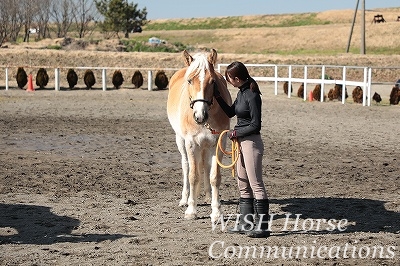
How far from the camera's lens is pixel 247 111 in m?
7.73

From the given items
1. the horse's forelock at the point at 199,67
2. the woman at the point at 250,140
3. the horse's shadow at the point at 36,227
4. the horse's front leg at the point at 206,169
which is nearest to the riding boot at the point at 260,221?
the woman at the point at 250,140

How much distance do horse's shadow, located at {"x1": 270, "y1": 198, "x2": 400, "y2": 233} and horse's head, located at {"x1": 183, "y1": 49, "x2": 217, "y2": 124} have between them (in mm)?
1536

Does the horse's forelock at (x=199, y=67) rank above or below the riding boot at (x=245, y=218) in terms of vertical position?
above

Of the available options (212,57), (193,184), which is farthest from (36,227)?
(212,57)

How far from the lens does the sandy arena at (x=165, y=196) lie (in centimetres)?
684

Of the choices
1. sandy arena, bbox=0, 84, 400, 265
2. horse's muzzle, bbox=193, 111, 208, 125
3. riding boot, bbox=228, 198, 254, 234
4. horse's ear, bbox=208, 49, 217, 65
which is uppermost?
horse's ear, bbox=208, 49, 217, 65

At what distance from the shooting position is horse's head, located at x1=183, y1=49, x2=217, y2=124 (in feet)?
26.3

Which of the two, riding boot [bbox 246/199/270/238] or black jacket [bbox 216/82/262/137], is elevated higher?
black jacket [bbox 216/82/262/137]

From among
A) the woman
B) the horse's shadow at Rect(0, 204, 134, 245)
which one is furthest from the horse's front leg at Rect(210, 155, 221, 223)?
the horse's shadow at Rect(0, 204, 134, 245)

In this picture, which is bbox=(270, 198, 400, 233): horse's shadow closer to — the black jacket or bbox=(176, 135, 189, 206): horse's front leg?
bbox=(176, 135, 189, 206): horse's front leg

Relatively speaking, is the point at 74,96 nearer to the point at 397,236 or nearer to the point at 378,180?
the point at 378,180

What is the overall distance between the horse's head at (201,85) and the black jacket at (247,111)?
1.18 ft

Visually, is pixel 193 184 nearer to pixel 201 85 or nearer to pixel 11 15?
pixel 201 85

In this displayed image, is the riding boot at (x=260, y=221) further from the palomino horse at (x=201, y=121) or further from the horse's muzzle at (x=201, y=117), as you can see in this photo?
the horse's muzzle at (x=201, y=117)
